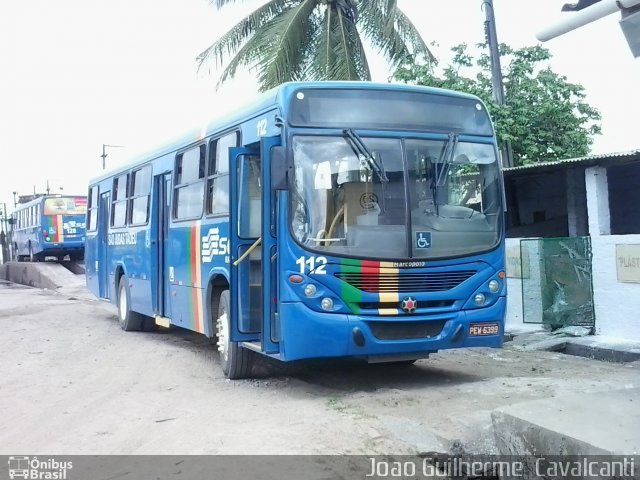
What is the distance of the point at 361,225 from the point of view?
6.84 meters

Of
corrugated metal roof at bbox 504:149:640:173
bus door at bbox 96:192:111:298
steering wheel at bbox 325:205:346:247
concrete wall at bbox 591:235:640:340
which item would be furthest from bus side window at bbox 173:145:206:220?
concrete wall at bbox 591:235:640:340

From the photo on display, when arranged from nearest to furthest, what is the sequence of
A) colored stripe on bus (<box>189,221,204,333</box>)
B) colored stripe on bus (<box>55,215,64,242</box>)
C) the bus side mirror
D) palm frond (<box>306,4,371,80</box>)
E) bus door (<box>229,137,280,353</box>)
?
the bus side mirror, bus door (<box>229,137,280,353</box>), colored stripe on bus (<box>189,221,204,333</box>), palm frond (<box>306,4,371,80</box>), colored stripe on bus (<box>55,215,64,242</box>)

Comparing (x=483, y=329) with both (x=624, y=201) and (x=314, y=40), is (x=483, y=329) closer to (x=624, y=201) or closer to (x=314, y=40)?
(x=624, y=201)

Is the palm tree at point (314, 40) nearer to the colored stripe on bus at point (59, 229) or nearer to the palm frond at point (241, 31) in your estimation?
the palm frond at point (241, 31)

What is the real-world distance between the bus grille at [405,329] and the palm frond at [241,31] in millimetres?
12527

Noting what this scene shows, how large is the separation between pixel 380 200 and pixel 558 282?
213 inches

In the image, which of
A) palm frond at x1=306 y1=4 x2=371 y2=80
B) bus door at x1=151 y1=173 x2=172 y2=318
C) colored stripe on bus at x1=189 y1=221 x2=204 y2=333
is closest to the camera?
colored stripe on bus at x1=189 y1=221 x2=204 y2=333

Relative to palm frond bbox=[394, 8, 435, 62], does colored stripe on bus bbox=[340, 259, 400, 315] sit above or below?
below

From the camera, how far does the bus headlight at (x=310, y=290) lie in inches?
265

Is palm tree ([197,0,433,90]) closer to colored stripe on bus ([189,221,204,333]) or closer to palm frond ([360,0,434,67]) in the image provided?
palm frond ([360,0,434,67])

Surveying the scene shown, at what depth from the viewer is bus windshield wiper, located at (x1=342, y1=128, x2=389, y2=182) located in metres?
6.91

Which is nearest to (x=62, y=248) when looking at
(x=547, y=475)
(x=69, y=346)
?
(x=69, y=346)

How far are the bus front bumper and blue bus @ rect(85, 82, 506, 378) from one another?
1 centimetres

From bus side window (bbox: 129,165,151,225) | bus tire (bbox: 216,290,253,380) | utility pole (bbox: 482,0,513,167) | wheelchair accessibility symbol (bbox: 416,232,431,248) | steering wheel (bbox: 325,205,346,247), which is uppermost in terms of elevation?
utility pole (bbox: 482,0,513,167)
